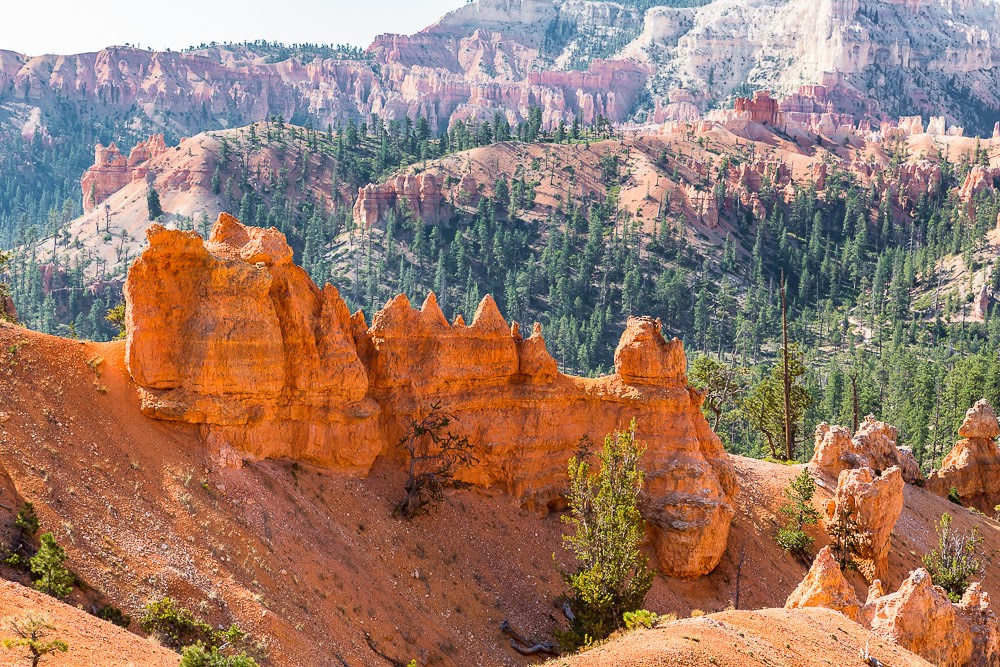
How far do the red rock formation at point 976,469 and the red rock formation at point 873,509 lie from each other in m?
Answer: 15.9

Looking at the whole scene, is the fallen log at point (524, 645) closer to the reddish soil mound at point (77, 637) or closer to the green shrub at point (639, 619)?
the green shrub at point (639, 619)

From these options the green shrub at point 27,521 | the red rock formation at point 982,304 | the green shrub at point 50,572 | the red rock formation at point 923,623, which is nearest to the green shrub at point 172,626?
the green shrub at point 50,572

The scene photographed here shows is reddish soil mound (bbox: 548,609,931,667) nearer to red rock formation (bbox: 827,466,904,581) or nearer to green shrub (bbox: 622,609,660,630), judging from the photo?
green shrub (bbox: 622,609,660,630)

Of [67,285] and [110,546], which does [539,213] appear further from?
[110,546]

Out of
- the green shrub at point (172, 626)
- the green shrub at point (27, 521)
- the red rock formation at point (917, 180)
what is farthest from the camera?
the red rock formation at point (917, 180)

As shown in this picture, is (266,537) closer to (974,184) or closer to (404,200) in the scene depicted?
(404,200)

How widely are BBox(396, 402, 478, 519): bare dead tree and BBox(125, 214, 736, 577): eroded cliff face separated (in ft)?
1.78

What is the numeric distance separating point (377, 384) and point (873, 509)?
815 inches

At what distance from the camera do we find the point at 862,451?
47750 mm

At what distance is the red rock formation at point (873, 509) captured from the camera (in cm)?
3978

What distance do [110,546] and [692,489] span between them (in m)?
20.5

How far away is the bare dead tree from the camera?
32.1m

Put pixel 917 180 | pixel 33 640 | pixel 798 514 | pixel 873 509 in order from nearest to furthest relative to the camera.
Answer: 1. pixel 33 640
2. pixel 873 509
3. pixel 798 514
4. pixel 917 180

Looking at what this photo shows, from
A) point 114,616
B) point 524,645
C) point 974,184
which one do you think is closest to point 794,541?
point 524,645
